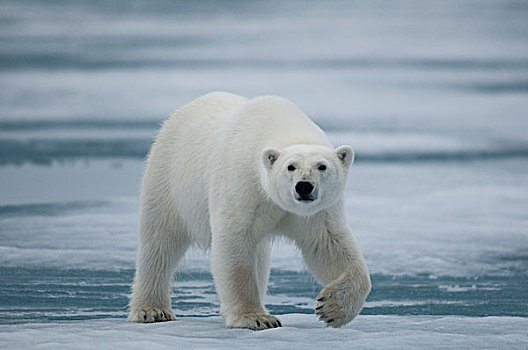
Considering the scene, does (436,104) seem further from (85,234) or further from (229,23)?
(85,234)

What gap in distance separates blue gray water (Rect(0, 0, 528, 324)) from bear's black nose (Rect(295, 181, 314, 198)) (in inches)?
68.6

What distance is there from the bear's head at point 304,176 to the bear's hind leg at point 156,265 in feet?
3.68

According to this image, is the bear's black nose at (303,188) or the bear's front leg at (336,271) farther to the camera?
the bear's front leg at (336,271)

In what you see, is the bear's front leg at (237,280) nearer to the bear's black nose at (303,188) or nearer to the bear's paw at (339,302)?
the bear's paw at (339,302)

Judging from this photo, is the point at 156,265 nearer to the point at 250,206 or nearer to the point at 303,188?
the point at 250,206

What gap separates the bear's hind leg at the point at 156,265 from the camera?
534 centimetres

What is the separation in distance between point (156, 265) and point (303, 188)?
4.93 ft

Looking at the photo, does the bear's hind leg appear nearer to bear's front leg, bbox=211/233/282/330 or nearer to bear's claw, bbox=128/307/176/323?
bear's claw, bbox=128/307/176/323

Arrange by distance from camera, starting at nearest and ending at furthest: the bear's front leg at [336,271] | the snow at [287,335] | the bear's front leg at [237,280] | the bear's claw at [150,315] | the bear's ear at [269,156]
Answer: the snow at [287,335] < the bear's ear at [269,156] < the bear's front leg at [336,271] < the bear's front leg at [237,280] < the bear's claw at [150,315]

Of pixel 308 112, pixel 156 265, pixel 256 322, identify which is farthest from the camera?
pixel 308 112

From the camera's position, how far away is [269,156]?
4.35 m

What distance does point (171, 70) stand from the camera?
16.8 m

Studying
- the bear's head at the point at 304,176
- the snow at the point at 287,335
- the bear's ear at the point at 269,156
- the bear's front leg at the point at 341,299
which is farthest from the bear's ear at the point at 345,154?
the snow at the point at 287,335

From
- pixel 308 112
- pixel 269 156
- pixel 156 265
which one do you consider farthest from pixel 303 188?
pixel 308 112
